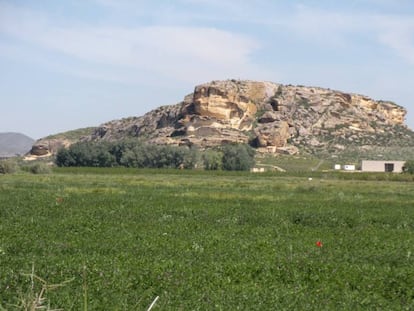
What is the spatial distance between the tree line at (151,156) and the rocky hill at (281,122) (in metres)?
34.9

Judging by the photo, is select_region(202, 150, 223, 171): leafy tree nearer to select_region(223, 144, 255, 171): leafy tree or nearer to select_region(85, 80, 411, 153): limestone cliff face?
select_region(223, 144, 255, 171): leafy tree

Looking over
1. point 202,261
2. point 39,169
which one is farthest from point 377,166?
→ point 202,261

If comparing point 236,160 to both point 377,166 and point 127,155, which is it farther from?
point 377,166

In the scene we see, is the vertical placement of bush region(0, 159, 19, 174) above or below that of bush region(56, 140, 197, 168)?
below

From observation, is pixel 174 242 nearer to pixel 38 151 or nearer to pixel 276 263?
pixel 276 263

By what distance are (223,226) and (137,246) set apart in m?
6.23

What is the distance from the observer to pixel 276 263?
43.6 feet

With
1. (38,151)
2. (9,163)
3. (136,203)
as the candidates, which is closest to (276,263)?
(136,203)

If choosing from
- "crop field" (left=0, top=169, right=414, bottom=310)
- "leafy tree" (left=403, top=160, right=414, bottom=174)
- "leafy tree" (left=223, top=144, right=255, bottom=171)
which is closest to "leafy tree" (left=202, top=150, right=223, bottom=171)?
"leafy tree" (left=223, top=144, right=255, bottom=171)

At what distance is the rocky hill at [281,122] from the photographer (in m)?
167

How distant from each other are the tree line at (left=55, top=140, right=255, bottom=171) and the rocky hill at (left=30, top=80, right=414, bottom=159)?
115 ft

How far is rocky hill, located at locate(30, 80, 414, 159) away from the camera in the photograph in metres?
167

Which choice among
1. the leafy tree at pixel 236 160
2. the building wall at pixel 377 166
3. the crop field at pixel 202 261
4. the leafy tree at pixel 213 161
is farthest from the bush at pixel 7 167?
the building wall at pixel 377 166

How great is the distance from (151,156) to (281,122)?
58.4 m
